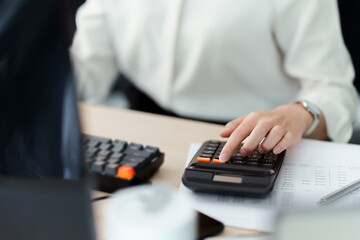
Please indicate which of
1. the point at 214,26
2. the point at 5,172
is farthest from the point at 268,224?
the point at 214,26

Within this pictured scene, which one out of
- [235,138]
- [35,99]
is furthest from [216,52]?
[35,99]

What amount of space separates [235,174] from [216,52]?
1.70 feet

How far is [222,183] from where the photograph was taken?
545mm

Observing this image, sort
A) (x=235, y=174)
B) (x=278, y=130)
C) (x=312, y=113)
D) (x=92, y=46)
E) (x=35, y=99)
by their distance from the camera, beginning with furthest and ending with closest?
(x=92, y=46), (x=312, y=113), (x=278, y=130), (x=235, y=174), (x=35, y=99)

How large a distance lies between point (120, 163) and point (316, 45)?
1.75 ft

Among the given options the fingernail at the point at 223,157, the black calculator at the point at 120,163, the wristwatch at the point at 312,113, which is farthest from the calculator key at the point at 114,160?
the wristwatch at the point at 312,113

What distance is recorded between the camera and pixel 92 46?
110 centimetres

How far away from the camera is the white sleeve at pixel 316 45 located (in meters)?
0.93

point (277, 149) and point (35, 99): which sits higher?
point (35, 99)

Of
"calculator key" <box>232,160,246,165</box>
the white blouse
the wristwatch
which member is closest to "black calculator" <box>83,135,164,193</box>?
"calculator key" <box>232,160,246,165</box>

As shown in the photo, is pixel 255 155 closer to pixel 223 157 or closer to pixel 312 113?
pixel 223 157

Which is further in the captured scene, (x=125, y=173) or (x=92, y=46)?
(x=92, y=46)

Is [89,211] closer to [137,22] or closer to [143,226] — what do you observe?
[143,226]

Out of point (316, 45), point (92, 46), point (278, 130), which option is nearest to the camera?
point (278, 130)
